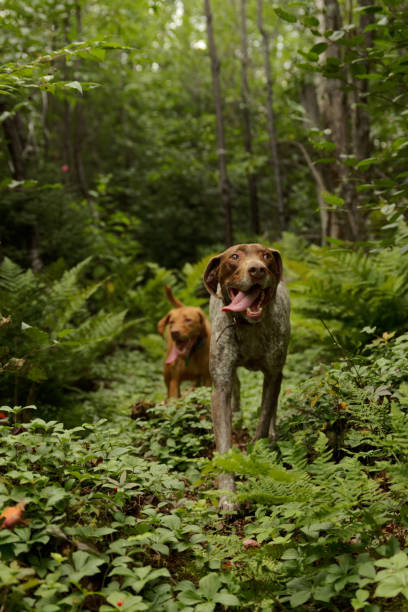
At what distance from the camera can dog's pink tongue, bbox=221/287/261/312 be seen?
2.88 metres

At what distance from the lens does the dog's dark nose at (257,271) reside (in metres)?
2.84

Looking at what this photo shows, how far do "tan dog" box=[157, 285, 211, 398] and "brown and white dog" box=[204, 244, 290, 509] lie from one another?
5.37 ft

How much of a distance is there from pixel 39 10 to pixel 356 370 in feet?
30.9

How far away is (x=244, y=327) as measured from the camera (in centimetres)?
320

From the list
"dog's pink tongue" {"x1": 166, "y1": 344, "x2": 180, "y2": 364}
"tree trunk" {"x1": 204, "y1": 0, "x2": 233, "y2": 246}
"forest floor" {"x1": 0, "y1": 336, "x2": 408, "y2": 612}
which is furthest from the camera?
"tree trunk" {"x1": 204, "y1": 0, "x2": 233, "y2": 246}

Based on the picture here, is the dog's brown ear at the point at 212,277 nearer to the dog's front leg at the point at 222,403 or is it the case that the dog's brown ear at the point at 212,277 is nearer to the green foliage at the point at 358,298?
the dog's front leg at the point at 222,403

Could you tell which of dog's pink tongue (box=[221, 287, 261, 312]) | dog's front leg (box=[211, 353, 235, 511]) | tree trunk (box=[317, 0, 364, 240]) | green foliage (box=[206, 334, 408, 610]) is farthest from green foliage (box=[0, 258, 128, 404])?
tree trunk (box=[317, 0, 364, 240])

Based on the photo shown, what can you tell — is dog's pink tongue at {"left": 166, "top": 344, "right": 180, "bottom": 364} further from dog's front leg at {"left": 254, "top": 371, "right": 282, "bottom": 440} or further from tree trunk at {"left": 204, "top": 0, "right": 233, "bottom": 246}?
tree trunk at {"left": 204, "top": 0, "right": 233, "bottom": 246}

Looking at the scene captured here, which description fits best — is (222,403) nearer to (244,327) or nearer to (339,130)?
(244,327)

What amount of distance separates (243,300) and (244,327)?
314 mm

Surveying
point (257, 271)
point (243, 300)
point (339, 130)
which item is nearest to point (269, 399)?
point (243, 300)

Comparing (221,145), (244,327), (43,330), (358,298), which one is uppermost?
(221,145)

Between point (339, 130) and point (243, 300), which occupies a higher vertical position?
point (339, 130)

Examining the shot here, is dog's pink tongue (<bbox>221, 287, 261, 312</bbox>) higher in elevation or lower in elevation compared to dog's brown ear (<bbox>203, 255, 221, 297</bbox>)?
lower
